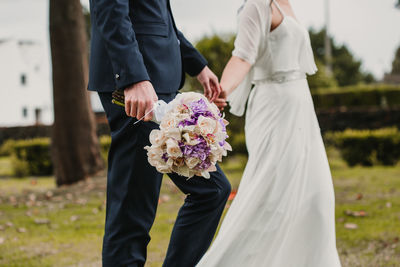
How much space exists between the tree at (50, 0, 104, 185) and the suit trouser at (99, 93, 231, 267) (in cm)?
677

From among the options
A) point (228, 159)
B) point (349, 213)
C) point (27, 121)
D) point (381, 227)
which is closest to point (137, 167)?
point (381, 227)

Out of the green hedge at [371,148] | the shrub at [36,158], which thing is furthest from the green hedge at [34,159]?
the green hedge at [371,148]

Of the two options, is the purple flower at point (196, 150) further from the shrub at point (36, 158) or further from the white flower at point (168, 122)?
the shrub at point (36, 158)

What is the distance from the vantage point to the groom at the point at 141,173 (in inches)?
91.4

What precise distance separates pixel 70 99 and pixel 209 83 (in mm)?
6447

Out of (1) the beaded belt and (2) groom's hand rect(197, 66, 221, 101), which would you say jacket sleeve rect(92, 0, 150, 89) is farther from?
(1) the beaded belt

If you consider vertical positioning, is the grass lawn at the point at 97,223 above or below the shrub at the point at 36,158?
above

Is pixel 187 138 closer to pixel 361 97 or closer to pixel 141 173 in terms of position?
pixel 141 173

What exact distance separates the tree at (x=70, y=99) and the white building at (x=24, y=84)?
30884mm

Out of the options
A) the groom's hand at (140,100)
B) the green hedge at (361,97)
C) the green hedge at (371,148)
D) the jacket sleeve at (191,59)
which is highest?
the jacket sleeve at (191,59)

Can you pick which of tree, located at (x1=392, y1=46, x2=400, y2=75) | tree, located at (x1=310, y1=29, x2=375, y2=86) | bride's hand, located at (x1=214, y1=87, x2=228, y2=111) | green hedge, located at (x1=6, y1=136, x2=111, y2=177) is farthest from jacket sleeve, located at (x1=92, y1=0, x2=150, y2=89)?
tree, located at (x1=392, y1=46, x2=400, y2=75)

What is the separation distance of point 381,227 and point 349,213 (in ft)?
2.16

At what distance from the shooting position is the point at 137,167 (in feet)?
7.64

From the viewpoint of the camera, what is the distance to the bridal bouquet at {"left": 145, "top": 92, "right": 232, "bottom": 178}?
2.05 metres
